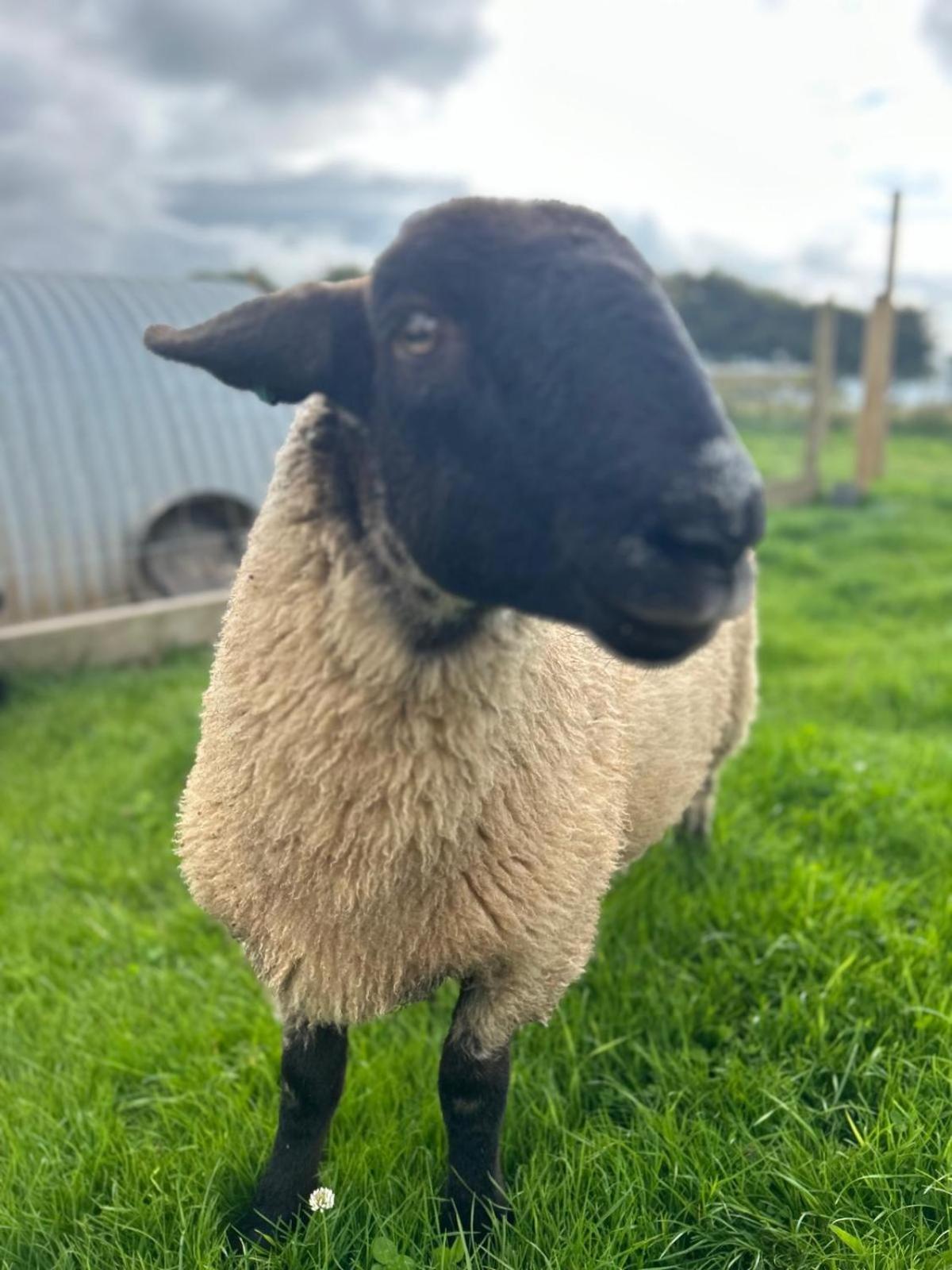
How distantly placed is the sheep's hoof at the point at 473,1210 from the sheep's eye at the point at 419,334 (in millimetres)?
1594

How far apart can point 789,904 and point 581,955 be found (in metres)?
1.20

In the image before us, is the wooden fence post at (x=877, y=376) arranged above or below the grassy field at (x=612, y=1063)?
above

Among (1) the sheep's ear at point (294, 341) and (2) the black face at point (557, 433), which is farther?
(1) the sheep's ear at point (294, 341)

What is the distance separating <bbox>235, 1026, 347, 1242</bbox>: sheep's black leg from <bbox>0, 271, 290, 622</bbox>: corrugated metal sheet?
206 inches

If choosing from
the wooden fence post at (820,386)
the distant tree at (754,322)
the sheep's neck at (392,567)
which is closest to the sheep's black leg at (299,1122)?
the sheep's neck at (392,567)

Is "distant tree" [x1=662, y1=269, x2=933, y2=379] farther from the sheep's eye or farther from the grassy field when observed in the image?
the sheep's eye

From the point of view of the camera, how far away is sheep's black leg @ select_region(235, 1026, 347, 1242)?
189cm

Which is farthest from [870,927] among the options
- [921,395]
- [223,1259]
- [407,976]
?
[921,395]

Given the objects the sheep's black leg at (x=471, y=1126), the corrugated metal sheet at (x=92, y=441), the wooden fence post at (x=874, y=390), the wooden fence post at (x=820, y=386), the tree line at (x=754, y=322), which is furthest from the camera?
the tree line at (x=754, y=322)

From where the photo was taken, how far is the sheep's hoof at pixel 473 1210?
187 cm

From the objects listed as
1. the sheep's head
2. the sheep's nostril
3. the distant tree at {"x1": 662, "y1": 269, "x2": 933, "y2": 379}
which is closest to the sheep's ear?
the sheep's head

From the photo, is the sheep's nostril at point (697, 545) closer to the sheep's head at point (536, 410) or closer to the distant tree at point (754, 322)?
the sheep's head at point (536, 410)

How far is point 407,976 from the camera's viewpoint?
5.60 feet

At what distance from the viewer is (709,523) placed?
1120 mm
